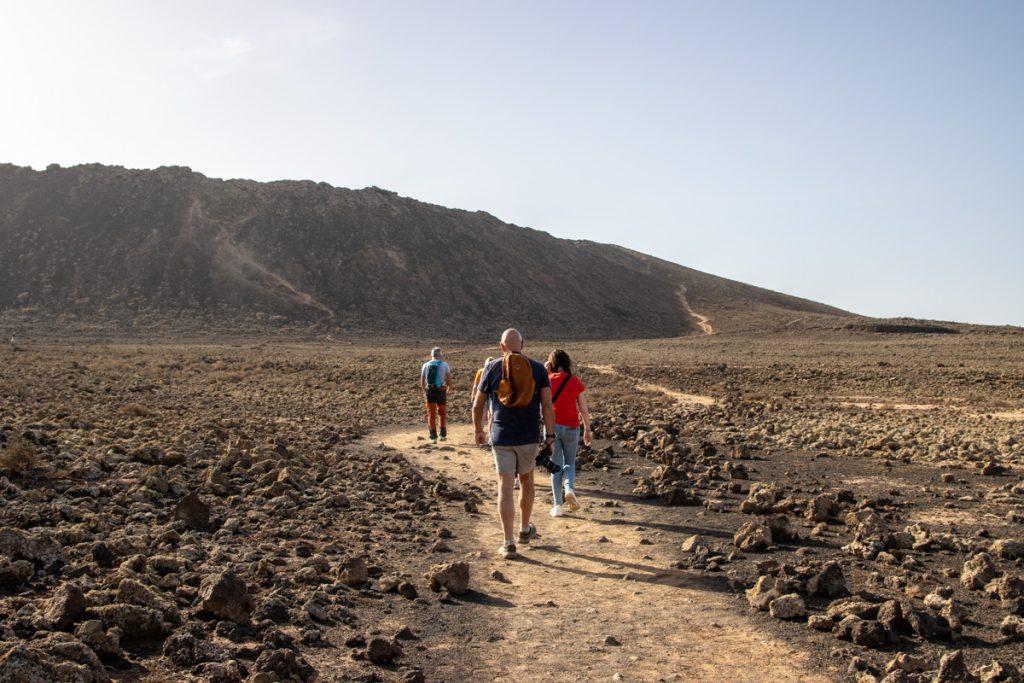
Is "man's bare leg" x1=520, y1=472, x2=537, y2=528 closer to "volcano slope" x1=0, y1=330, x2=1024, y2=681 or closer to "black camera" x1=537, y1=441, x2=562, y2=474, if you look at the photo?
"black camera" x1=537, y1=441, x2=562, y2=474

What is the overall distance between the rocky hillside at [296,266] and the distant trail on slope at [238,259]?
0.19 metres

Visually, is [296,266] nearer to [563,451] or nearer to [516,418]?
[563,451]

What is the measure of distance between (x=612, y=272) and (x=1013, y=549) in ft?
305

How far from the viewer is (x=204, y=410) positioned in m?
17.8

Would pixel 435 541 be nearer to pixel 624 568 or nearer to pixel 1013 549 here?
pixel 624 568

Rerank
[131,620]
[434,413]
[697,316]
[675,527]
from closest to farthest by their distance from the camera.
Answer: [131,620], [675,527], [434,413], [697,316]

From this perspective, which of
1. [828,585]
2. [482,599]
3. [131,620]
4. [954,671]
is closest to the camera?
[954,671]

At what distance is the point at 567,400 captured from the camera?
29.2 ft

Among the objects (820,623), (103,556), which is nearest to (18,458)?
(103,556)

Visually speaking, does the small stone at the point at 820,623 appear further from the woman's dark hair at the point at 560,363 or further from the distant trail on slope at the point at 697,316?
the distant trail on slope at the point at 697,316

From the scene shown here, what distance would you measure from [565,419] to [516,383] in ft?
5.79

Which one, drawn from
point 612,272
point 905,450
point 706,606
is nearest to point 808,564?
point 706,606

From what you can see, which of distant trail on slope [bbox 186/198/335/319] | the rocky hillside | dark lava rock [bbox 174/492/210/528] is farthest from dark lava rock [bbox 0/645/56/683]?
distant trail on slope [bbox 186/198/335/319]

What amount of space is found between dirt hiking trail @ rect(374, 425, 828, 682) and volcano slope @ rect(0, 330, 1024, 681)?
0.03 metres
